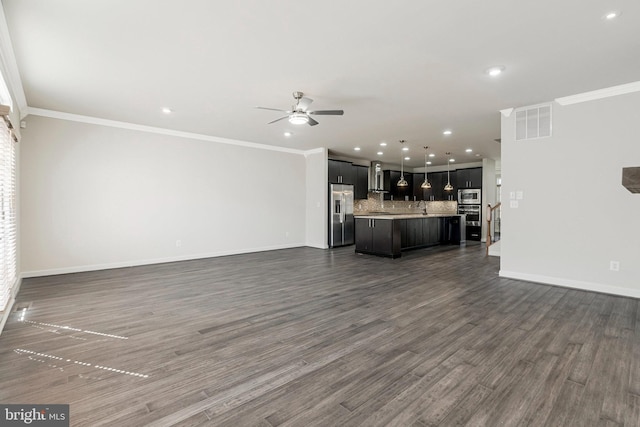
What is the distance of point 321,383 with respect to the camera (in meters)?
2.08

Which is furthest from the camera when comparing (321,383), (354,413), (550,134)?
(550,134)

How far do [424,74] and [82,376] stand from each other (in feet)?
14.4

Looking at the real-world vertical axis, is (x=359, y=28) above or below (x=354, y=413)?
above

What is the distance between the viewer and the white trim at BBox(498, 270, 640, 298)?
159 inches

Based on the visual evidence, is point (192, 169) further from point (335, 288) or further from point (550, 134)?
point (550, 134)

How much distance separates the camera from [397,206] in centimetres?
1217

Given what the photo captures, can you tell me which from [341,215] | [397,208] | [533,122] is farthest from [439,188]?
[533,122]

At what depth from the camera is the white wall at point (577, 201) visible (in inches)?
159

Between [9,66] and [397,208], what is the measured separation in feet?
36.4

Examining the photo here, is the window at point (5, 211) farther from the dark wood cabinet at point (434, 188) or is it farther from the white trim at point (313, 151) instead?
the dark wood cabinet at point (434, 188)

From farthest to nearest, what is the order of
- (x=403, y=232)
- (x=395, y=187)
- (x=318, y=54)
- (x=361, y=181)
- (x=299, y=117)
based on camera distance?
(x=395, y=187) < (x=361, y=181) < (x=403, y=232) < (x=299, y=117) < (x=318, y=54)

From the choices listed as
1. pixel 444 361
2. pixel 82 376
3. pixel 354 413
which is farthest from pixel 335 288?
pixel 82 376

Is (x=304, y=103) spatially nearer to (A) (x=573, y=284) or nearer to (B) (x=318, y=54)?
(B) (x=318, y=54)

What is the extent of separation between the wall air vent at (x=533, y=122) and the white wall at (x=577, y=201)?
9 centimetres
